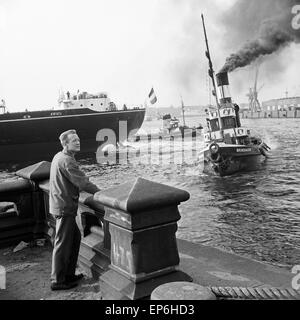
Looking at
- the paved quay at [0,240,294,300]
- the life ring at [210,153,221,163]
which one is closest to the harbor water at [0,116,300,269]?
the life ring at [210,153,221,163]

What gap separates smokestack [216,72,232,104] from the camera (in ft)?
93.4

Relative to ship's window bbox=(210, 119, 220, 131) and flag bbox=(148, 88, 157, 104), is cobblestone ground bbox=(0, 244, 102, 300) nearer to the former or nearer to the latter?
ship's window bbox=(210, 119, 220, 131)

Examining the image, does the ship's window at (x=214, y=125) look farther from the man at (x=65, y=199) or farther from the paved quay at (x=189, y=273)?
the man at (x=65, y=199)

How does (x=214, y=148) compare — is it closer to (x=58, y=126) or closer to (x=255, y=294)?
(x=255, y=294)

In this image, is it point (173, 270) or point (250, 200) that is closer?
point (173, 270)

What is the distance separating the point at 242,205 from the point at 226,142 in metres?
10.8

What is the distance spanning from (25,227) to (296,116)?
118671 mm

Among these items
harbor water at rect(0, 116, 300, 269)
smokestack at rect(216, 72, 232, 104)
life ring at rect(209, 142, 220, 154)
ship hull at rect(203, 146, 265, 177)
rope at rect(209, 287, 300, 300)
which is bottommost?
harbor water at rect(0, 116, 300, 269)

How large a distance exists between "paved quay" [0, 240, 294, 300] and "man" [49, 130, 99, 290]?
214 mm

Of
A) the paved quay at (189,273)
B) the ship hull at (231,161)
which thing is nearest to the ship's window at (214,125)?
the ship hull at (231,161)

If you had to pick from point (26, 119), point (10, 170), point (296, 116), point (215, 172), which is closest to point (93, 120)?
point (26, 119)

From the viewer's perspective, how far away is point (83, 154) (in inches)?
1738
